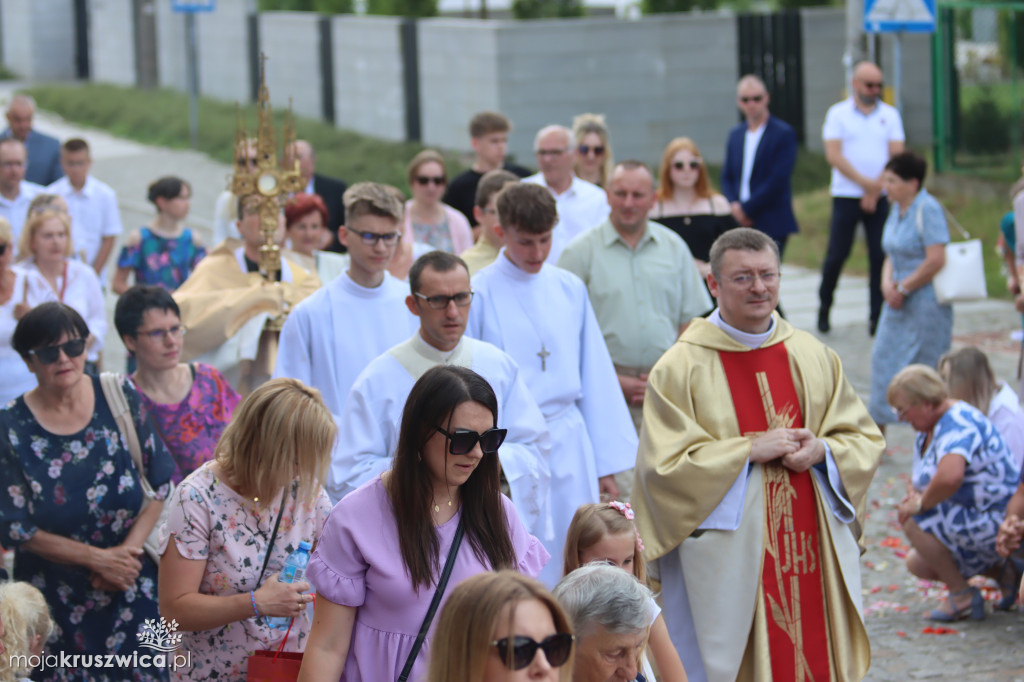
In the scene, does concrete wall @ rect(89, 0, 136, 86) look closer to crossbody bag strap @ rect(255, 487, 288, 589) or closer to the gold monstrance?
the gold monstrance

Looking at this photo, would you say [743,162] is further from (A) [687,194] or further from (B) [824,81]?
(B) [824,81]

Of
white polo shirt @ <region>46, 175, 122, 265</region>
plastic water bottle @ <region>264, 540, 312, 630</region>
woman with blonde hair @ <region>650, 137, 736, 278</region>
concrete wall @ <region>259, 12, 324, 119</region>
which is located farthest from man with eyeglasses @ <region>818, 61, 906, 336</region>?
concrete wall @ <region>259, 12, 324, 119</region>

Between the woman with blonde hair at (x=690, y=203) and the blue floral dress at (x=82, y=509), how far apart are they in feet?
13.8

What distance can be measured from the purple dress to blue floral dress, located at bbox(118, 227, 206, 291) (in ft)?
20.9

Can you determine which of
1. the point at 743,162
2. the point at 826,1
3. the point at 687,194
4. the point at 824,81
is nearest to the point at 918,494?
the point at 687,194

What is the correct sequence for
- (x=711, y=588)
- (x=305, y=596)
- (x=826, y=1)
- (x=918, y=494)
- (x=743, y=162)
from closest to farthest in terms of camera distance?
(x=305, y=596)
(x=711, y=588)
(x=918, y=494)
(x=743, y=162)
(x=826, y=1)

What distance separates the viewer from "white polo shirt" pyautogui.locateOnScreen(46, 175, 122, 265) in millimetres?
10844

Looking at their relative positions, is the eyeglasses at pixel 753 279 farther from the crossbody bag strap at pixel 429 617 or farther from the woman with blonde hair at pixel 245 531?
the crossbody bag strap at pixel 429 617

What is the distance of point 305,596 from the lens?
4.23 meters

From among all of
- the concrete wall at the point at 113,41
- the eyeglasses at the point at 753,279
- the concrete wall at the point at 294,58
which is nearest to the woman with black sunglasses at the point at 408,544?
the eyeglasses at the point at 753,279

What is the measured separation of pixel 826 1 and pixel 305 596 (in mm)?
20325

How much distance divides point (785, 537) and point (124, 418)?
2523mm

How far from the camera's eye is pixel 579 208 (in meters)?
8.66

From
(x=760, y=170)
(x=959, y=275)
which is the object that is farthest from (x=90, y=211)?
(x=959, y=275)
